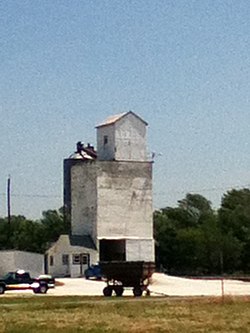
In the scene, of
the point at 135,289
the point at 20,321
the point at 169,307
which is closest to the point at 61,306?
the point at 169,307

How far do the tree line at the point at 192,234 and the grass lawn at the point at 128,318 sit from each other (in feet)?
187

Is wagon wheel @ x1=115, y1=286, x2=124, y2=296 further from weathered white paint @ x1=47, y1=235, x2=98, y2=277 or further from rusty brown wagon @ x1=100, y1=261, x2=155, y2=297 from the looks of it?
weathered white paint @ x1=47, y1=235, x2=98, y2=277

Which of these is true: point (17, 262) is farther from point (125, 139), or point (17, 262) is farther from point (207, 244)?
point (207, 244)

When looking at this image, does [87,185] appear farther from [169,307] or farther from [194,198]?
[169,307]

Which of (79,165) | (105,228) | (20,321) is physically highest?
(79,165)

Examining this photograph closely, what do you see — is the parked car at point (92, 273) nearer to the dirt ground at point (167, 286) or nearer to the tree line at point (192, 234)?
the dirt ground at point (167, 286)

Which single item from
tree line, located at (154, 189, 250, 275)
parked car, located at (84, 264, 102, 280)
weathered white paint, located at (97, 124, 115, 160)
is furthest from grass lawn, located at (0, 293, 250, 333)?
tree line, located at (154, 189, 250, 275)

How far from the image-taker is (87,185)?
96188 millimetres

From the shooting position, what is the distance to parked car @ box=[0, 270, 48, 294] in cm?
6594

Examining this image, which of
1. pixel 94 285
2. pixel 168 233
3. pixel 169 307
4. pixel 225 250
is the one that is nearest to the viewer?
pixel 169 307

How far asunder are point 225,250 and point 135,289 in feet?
159

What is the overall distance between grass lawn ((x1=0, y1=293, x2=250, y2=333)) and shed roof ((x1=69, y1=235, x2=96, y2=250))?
50.9m

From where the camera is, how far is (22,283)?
68.3 metres

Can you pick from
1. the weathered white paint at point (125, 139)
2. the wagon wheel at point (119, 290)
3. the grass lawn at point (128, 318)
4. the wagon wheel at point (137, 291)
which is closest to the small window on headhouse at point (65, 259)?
the weathered white paint at point (125, 139)
